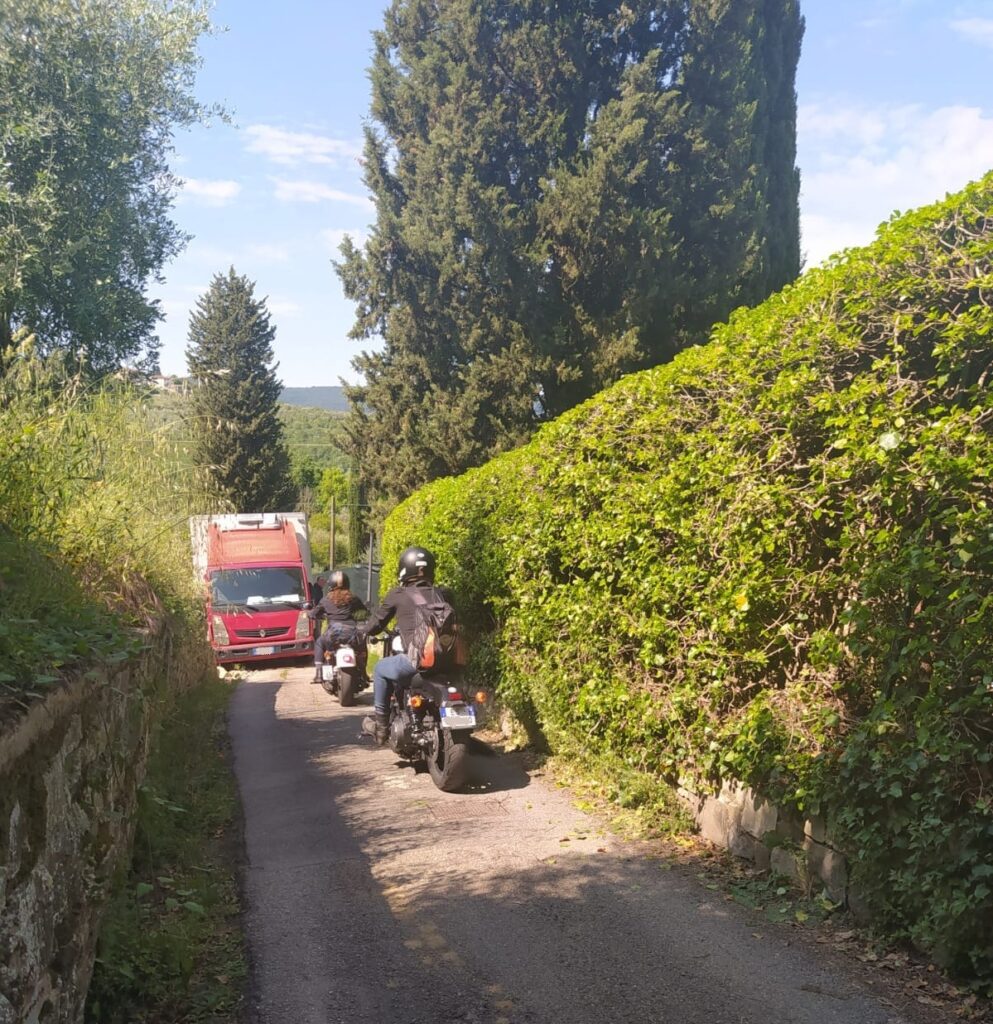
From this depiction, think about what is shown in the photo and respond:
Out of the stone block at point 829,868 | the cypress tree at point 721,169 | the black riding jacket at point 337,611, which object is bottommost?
the stone block at point 829,868

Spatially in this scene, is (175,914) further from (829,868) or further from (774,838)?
(829,868)

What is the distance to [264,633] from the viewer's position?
1889 centimetres

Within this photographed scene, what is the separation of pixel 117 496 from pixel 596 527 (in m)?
3.72

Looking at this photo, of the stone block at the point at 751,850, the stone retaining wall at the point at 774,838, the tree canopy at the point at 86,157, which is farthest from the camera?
the tree canopy at the point at 86,157

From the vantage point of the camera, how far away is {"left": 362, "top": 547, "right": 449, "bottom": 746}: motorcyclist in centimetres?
786

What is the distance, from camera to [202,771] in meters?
8.23

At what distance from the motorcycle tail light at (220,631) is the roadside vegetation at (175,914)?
35.7 ft

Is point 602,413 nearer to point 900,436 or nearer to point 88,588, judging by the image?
point 900,436

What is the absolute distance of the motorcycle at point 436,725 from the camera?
711cm

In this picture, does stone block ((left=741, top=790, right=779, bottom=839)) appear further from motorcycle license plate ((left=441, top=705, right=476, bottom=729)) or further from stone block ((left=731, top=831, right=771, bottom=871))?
motorcycle license plate ((left=441, top=705, right=476, bottom=729))

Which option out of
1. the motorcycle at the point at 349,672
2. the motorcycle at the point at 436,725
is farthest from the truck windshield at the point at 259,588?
the motorcycle at the point at 436,725

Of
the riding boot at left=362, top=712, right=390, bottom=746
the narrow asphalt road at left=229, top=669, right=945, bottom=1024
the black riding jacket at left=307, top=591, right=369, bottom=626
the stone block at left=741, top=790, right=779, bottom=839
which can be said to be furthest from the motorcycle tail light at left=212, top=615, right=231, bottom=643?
the stone block at left=741, top=790, right=779, bottom=839

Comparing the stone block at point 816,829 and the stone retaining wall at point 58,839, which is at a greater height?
the stone retaining wall at point 58,839

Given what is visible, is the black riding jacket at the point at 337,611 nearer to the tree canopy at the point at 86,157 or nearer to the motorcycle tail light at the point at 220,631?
the tree canopy at the point at 86,157
